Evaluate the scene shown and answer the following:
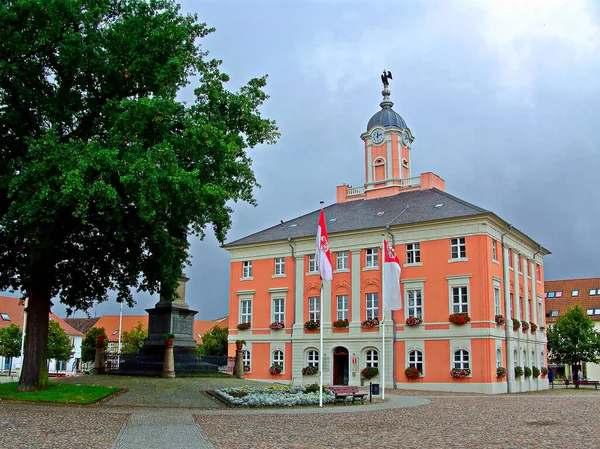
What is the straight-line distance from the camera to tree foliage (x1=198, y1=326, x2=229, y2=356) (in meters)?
66.4

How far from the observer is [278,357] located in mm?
46594

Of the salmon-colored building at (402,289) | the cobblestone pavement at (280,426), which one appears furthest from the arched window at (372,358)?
the cobblestone pavement at (280,426)

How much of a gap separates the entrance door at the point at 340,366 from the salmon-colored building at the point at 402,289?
0.35 feet

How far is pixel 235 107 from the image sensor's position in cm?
2175

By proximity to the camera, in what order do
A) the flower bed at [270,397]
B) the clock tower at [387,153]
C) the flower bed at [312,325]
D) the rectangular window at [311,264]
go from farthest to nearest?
the clock tower at [387,153]
the rectangular window at [311,264]
the flower bed at [312,325]
the flower bed at [270,397]

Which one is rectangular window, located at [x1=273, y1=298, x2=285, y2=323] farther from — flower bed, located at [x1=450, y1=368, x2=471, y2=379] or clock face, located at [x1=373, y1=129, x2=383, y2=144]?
clock face, located at [x1=373, y1=129, x2=383, y2=144]

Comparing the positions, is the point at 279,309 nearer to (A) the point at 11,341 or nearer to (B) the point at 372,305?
(B) the point at 372,305

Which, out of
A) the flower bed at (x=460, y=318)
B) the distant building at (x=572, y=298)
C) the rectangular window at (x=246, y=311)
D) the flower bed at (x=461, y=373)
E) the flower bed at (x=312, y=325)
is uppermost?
the distant building at (x=572, y=298)

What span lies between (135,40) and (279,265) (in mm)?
28326

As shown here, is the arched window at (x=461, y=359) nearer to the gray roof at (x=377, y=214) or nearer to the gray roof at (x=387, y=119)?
the gray roof at (x=377, y=214)

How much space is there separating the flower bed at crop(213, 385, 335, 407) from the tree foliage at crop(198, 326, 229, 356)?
139ft

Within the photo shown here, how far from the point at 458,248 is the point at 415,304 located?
4.47 metres

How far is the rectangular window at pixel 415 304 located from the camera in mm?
41719

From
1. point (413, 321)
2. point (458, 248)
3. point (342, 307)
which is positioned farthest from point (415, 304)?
point (342, 307)
